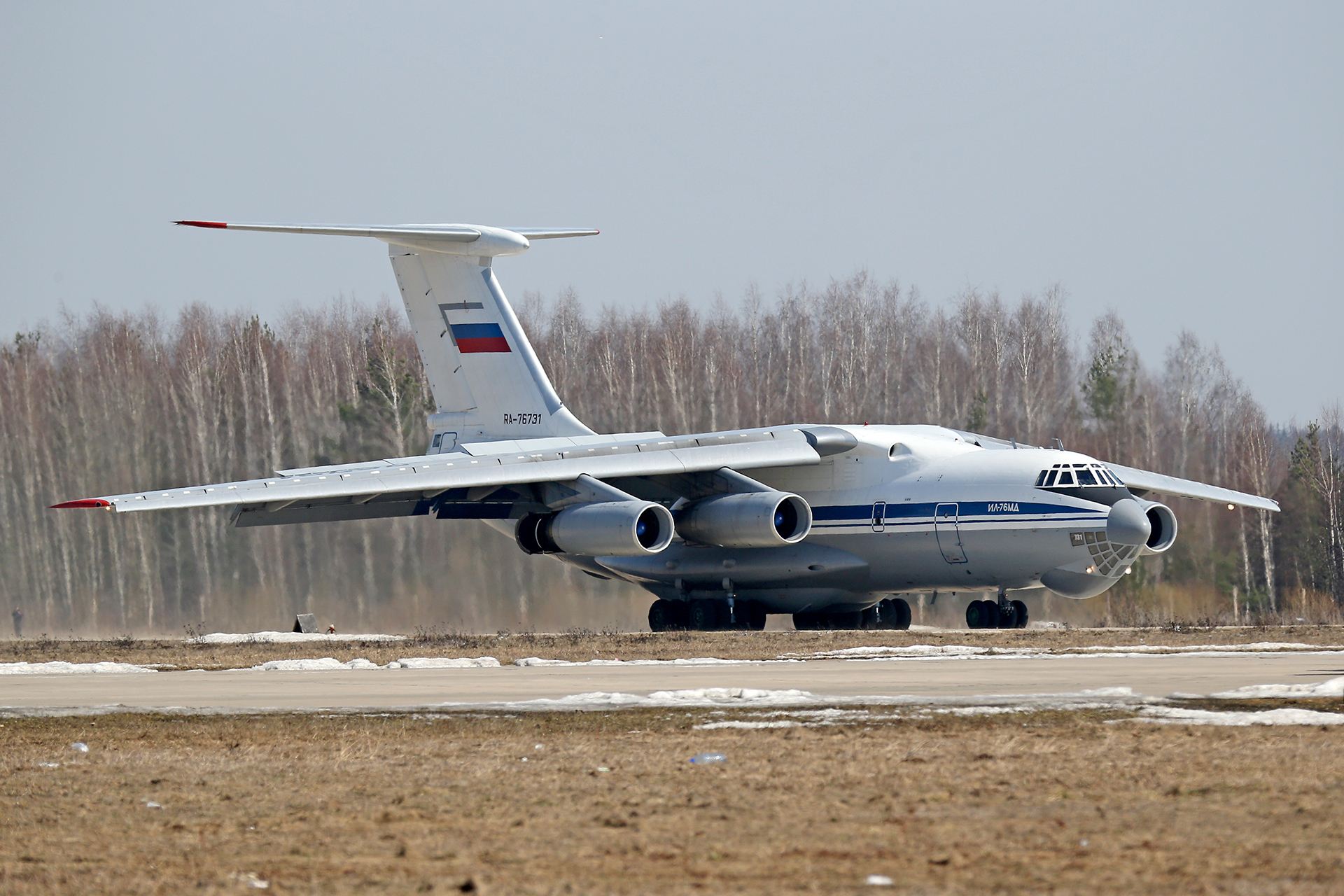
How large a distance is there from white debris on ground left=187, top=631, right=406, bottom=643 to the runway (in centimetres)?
924

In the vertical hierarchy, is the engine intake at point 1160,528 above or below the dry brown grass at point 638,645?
above

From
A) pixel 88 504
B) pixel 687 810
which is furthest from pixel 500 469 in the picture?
pixel 687 810

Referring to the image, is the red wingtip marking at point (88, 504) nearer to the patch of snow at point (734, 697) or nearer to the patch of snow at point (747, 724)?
the patch of snow at point (734, 697)

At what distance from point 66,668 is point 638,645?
21.6 ft

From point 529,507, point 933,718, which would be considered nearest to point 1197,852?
point 933,718

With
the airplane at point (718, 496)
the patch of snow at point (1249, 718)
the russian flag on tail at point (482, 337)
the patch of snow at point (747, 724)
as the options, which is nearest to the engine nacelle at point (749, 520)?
the airplane at point (718, 496)

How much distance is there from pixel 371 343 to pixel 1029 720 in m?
35.8

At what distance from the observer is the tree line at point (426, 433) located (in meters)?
32.4

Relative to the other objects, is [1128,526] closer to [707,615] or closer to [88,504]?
[707,615]

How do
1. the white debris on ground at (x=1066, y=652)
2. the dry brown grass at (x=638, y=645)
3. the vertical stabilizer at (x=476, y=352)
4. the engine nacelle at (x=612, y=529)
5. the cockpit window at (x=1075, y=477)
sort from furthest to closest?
1. the vertical stabilizer at (x=476, y=352)
2. the cockpit window at (x=1075, y=477)
3. the engine nacelle at (x=612, y=529)
4. the dry brown grass at (x=638, y=645)
5. the white debris on ground at (x=1066, y=652)

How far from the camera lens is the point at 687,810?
696cm

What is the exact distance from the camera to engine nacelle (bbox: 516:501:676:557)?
2509 cm

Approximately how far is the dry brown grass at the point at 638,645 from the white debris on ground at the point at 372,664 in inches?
13.8

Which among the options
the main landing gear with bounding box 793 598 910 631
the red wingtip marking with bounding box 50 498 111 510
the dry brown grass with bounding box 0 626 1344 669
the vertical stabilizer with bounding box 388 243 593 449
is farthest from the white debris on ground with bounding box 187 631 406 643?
the main landing gear with bounding box 793 598 910 631
